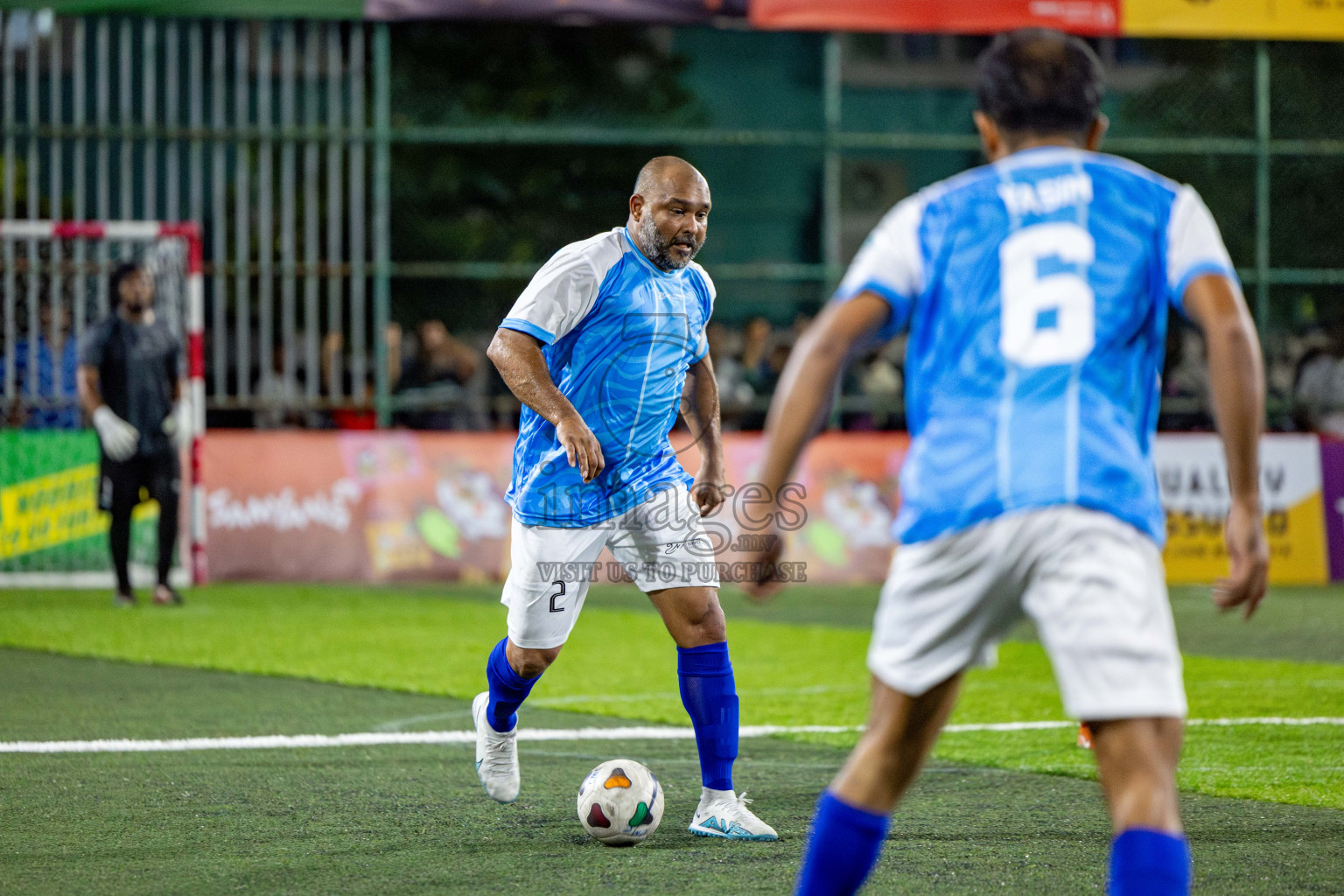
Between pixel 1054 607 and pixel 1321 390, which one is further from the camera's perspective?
pixel 1321 390

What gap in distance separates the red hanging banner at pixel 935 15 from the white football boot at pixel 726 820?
35.6 feet

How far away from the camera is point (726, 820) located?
5.23m

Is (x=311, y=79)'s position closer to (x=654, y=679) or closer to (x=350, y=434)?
(x=350, y=434)

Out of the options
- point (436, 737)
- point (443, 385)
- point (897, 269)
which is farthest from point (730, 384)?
point (897, 269)

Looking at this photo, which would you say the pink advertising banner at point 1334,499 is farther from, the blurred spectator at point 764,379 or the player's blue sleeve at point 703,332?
the player's blue sleeve at point 703,332

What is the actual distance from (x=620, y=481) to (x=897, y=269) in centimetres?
237

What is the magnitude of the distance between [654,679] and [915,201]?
6.11 m

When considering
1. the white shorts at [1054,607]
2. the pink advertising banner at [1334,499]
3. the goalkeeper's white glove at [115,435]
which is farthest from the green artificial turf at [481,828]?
the pink advertising banner at [1334,499]

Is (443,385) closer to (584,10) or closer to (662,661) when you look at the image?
(584,10)

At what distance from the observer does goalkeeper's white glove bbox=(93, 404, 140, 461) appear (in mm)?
11992

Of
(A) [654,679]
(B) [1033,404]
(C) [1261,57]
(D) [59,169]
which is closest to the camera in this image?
(B) [1033,404]

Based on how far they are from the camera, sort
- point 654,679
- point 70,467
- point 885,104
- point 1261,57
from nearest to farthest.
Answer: point 654,679 → point 70,467 → point 1261,57 → point 885,104

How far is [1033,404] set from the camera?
3.12m

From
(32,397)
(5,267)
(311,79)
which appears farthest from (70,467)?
(311,79)
